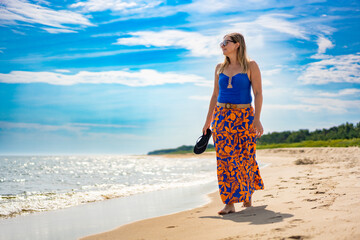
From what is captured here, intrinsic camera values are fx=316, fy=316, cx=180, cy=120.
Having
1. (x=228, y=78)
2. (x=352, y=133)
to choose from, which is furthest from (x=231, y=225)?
(x=352, y=133)

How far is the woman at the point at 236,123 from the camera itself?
3988mm

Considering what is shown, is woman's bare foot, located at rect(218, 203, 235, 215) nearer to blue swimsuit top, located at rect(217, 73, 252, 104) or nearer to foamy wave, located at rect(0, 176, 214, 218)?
blue swimsuit top, located at rect(217, 73, 252, 104)

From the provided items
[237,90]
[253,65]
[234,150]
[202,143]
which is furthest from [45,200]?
[253,65]

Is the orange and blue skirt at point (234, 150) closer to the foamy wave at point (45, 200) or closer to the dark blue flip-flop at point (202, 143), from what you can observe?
the dark blue flip-flop at point (202, 143)

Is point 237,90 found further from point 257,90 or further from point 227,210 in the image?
point 227,210

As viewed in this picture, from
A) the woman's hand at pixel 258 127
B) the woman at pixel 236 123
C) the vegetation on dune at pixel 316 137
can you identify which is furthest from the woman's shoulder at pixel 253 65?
the vegetation on dune at pixel 316 137

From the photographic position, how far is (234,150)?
158 inches

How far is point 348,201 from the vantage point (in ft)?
11.3

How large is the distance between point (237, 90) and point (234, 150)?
0.76 m

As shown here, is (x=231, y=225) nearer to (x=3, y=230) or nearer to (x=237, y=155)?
(x=237, y=155)

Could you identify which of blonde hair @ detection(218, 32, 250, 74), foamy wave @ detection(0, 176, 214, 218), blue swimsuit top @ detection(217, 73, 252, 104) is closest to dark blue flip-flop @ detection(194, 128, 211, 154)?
blue swimsuit top @ detection(217, 73, 252, 104)

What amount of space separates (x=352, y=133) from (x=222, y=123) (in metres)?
31.9

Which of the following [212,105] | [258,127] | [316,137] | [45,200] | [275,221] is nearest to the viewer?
[275,221]

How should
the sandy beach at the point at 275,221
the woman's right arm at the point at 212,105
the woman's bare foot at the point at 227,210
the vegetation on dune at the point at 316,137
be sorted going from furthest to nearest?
the vegetation on dune at the point at 316,137 < the woman's right arm at the point at 212,105 < the woman's bare foot at the point at 227,210 < the sandy beach at the point at 275,221
